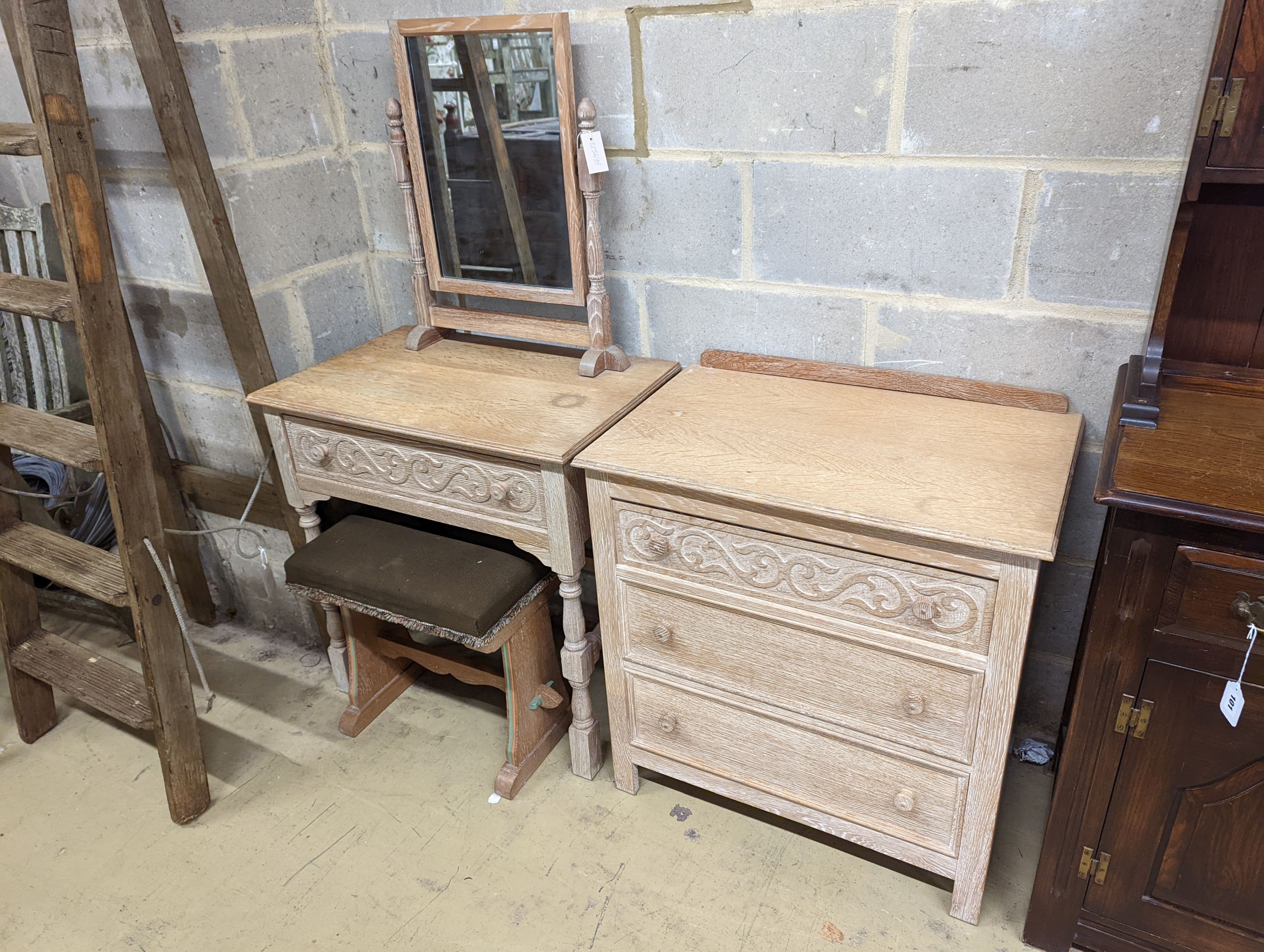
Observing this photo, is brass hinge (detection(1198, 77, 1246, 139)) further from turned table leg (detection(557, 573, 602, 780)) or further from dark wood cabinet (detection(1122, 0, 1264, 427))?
turned table leg (detection(557, 573, 602, 780))

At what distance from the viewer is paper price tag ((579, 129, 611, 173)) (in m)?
1.62

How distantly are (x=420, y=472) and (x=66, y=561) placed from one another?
0.79 metres

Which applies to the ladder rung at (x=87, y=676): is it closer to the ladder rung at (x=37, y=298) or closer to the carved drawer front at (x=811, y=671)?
the ladder rung at (x=37, y=298)

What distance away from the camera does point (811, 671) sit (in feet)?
4.79

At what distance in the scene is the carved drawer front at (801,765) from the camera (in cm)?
146

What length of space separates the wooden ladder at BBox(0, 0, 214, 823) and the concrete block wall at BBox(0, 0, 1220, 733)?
336 mm

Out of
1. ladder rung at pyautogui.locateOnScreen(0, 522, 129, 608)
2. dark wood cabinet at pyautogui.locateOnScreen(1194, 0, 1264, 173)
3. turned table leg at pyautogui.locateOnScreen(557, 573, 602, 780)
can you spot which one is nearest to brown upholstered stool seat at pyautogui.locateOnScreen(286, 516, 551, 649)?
turned table leg at pyautogui.locateOnScreen(557, 573, 602, 780)

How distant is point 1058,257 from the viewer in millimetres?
1500

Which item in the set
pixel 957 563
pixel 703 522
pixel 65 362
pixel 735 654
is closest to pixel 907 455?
pixel 957 563

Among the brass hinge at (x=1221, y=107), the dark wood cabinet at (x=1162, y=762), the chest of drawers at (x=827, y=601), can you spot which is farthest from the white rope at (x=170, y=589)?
the brass hinge at (x=1221, y=107)

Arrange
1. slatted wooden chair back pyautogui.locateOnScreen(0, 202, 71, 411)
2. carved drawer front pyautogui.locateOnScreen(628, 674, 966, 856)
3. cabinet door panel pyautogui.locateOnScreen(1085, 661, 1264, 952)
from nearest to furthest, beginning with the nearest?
cabinet door panel pyautogui.locateOnScreen(1085, 661, 1264, 952) < carved drawer front pyautogui.locateOnScreen(628, 674, 966, 856) < slatted wooden chair back pyautogui.locateOnScreen(0, 202, 71, 411)

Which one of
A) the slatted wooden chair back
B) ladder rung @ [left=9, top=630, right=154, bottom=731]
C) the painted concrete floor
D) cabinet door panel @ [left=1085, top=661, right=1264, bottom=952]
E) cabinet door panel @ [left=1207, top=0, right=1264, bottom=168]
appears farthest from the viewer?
the slatted wooden chair back

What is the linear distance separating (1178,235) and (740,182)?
787mm

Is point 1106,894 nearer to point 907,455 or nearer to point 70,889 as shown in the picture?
point 907,455
